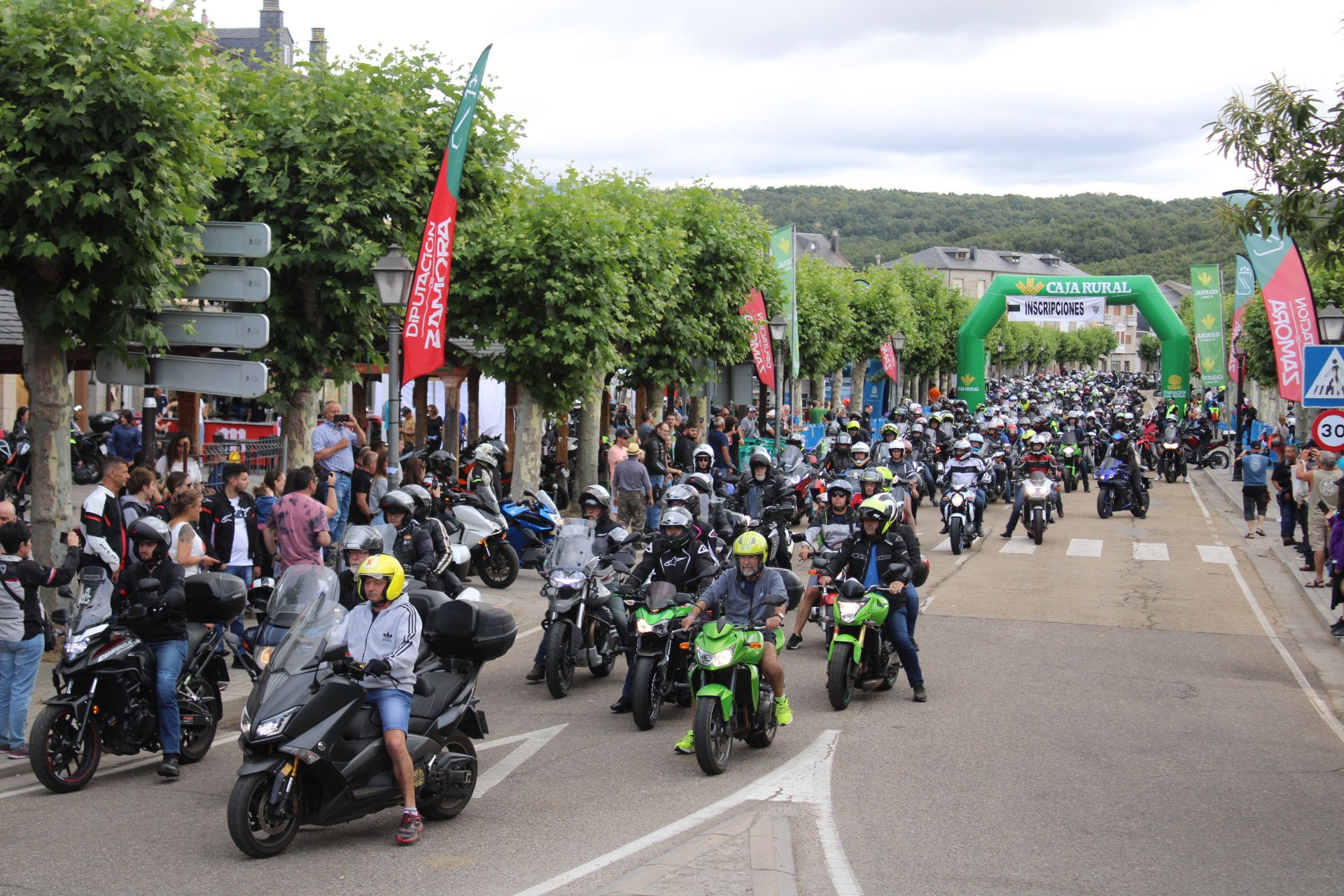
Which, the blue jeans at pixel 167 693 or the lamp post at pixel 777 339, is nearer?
the blue jeans at pixel 167 693

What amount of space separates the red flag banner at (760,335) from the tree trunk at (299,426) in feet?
47.9

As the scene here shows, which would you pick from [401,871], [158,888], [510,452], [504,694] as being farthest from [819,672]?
[510,452]

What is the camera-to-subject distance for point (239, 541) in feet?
38.2

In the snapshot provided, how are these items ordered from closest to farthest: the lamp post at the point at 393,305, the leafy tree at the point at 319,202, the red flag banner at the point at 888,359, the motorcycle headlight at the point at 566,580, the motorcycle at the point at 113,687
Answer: the motorcycle at the point at 113,687 → the motorcycle headlight at the point at 566,580 → the lamp post at the point at 393,305 → the leafy tree at the point at 319,202 → the red flag banner at the point at 888,359

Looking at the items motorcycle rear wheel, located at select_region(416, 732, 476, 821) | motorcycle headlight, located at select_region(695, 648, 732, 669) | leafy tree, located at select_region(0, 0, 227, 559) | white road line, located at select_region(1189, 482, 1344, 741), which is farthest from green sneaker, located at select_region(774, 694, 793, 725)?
leafy tree, located at select_region(0, 0, 227, 559)

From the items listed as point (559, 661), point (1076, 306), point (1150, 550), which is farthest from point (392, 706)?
point (1076, 306)

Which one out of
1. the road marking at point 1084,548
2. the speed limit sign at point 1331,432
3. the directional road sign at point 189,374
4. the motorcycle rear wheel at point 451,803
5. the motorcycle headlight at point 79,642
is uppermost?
the directional road sign at point 189,374

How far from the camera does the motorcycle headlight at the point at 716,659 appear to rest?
8570 mm

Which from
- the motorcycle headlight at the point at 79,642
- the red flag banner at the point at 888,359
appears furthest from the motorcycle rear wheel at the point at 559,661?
the red flag banner at the point at 888,359

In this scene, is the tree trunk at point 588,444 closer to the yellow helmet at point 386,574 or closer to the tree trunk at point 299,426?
the tree trunk at point 299,426

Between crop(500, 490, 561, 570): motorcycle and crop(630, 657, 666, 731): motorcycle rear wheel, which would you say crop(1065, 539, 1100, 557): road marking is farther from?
crop(630, 657, 666, 731): motorcycle rear wheel

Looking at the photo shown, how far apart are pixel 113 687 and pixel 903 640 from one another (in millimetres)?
5782

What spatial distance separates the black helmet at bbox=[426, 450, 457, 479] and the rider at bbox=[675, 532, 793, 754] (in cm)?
739

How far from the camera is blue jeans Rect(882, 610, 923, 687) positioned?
1073 centimetres
